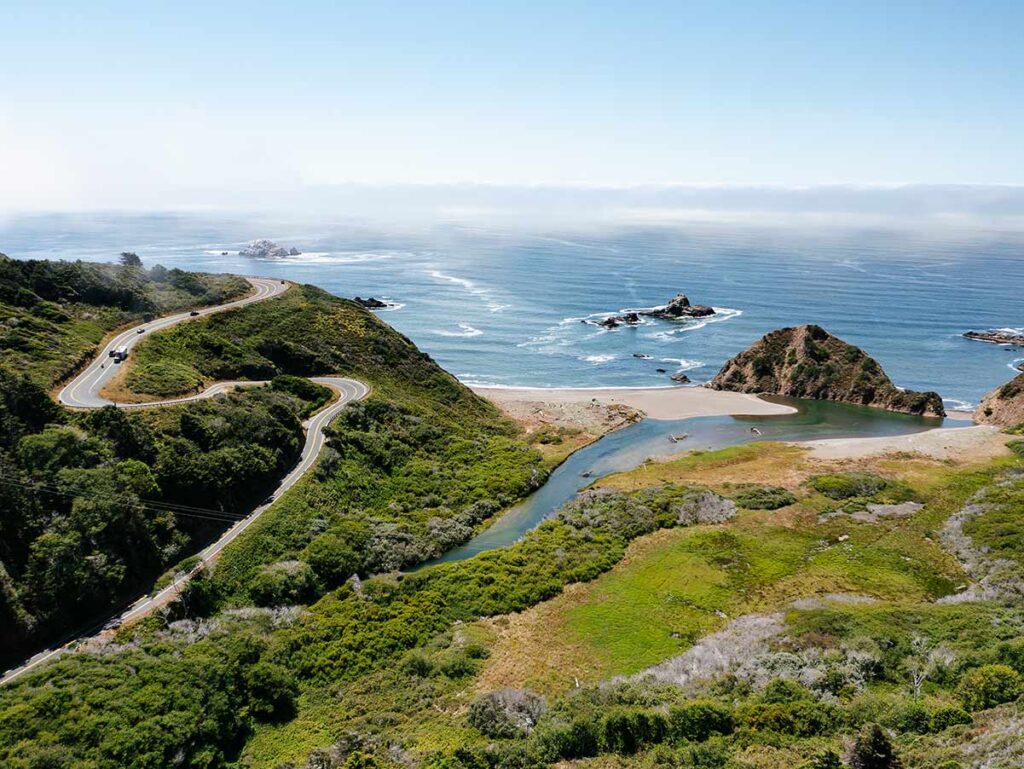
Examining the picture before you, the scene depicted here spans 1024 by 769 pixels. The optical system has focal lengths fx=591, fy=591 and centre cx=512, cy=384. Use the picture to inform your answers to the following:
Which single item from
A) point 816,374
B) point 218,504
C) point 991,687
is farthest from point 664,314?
point 991,687

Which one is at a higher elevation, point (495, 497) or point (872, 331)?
point (872, 331)

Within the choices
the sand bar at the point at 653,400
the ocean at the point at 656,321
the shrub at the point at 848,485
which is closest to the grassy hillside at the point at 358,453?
the sand bar at the point at 653,400

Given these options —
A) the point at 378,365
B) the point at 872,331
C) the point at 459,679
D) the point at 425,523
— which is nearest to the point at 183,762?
the point at 459,679

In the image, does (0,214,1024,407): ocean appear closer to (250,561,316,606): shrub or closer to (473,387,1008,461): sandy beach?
(473,387,1008,461): sandy beach

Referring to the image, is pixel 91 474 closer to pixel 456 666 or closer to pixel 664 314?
pixel 456 666

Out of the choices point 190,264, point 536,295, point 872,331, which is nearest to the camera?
point 872,331

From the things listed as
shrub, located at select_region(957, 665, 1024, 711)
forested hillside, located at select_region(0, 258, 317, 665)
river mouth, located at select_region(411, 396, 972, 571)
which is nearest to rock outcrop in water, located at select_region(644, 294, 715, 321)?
river mouth, located at select_region(411, 396, 972, 571)

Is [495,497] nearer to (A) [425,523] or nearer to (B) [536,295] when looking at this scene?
(A) [425,523]

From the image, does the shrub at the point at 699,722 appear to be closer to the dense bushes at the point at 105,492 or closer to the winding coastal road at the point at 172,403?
the winding coastal road at the point at 172,403
